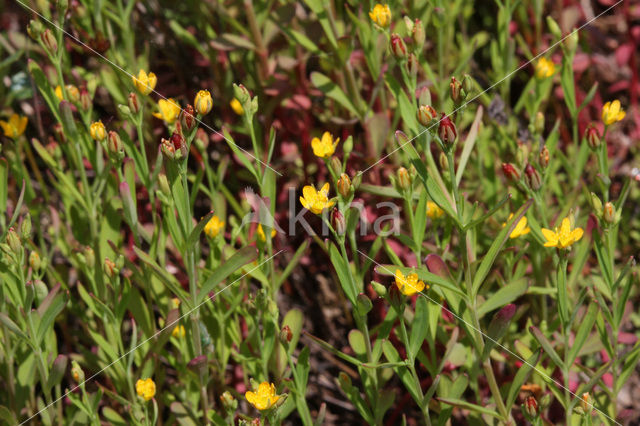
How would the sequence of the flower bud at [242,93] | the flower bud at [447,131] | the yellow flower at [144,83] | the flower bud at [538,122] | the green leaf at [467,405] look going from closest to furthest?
the flower bud at [447,131] < the green leaf at [467,405] < the flower bud at [242,93] < the yellow flower at [144,83] < the flower bud at [538,122]

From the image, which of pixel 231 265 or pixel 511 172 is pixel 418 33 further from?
pixel 231 265

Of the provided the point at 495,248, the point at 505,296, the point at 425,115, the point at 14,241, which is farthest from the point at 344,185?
the point at 14,241

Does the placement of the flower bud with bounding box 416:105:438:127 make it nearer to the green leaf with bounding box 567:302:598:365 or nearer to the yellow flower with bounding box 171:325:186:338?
the green leaf with bounding box 567:302:598:365

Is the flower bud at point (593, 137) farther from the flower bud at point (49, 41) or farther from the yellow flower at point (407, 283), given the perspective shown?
the flower bud at point (49, 41)

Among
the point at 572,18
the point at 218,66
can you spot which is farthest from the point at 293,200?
the point at 572,18

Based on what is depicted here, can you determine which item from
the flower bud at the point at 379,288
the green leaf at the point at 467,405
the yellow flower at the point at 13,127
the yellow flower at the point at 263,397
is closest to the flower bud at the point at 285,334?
the yellow flower at the point at 263,397

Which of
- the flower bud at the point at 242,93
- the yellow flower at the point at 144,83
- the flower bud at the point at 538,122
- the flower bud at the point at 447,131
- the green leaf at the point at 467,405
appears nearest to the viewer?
the flower bud at the point at 447,131
